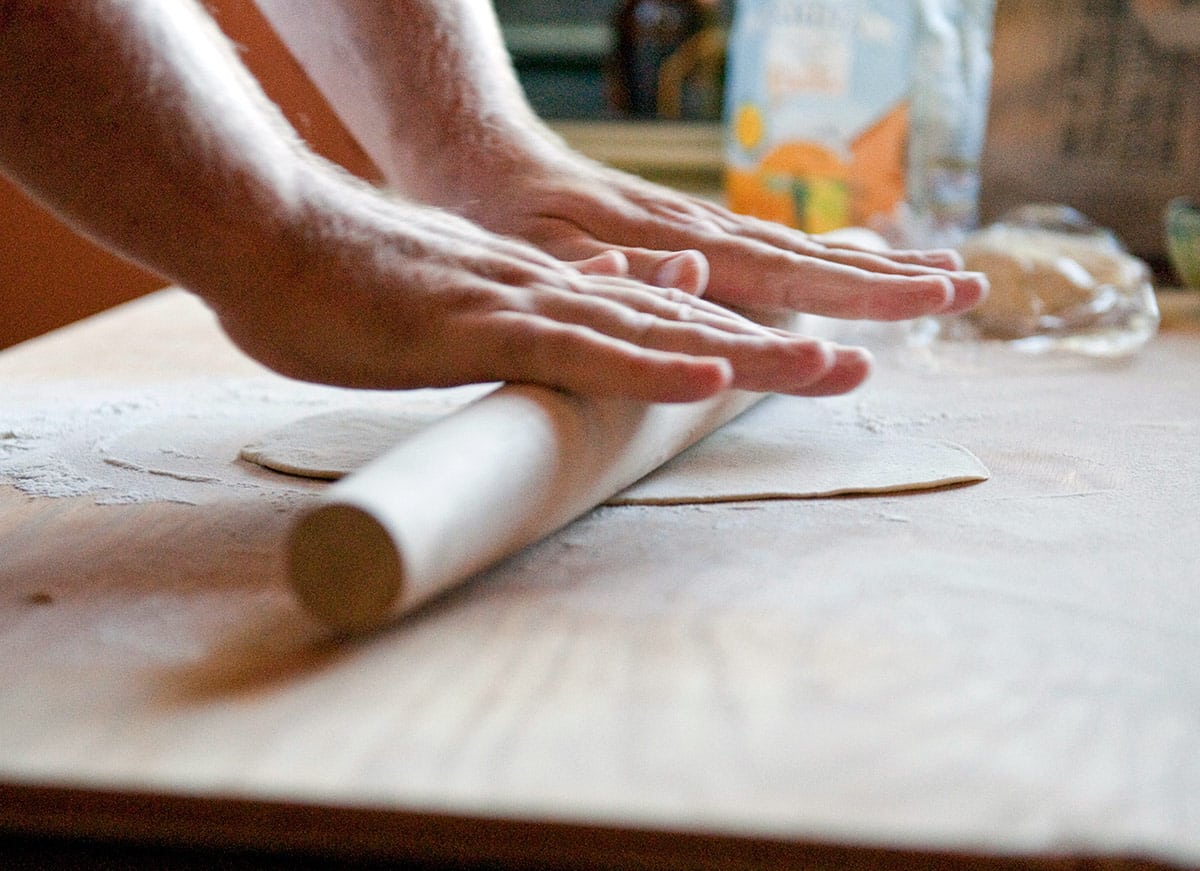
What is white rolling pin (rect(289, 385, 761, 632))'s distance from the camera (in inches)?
20.1

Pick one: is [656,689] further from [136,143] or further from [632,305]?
[136,143]

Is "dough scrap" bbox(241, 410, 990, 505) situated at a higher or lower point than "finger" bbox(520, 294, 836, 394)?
lower

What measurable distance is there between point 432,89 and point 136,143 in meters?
0.40

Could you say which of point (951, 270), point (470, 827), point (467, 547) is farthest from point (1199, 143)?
point (470, 827)

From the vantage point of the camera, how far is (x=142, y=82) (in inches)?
26.1

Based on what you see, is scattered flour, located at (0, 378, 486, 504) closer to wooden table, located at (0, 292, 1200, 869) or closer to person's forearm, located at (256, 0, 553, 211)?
wooden table, located at (0, 292, 1200, 869)

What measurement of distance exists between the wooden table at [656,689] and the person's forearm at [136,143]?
173mm

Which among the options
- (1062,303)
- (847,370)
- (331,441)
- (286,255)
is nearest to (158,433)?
(331,441)

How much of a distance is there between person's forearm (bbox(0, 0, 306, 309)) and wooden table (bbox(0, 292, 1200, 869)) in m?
0.17

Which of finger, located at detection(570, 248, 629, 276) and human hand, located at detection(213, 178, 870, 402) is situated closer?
human hand, located at detection(213, 178, 870, 402)

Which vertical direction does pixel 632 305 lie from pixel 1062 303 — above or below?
above

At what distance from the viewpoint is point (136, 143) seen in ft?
2.18

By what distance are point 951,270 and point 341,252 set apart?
539mm

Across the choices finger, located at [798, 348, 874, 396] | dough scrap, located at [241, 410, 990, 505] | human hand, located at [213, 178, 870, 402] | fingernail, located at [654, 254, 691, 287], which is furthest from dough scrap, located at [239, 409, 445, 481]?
finger, located at [798, 348, 874, 396]
